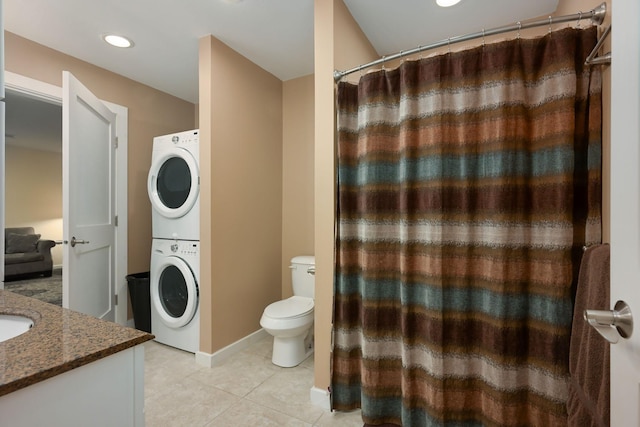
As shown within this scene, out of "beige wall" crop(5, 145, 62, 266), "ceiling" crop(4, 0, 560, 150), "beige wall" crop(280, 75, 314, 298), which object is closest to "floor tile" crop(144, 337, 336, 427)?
"beige wall" crop(280, 75, 314, 298)

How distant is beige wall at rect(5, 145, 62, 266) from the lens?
546cm

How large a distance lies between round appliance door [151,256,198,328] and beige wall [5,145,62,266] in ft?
17.2

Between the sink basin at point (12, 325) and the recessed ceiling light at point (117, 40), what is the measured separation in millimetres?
2151

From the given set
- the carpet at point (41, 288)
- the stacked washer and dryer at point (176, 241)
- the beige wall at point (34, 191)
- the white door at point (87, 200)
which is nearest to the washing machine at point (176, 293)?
the stacked washer and dryer at point (176, 241)

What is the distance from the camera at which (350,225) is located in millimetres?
1633

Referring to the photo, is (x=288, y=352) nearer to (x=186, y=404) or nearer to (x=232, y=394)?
(x=232, y=394)

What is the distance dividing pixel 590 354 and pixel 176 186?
8.80 feet

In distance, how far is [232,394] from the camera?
1.85m

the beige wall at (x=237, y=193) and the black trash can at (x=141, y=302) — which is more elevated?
the beige wall at (x=237, y=193)

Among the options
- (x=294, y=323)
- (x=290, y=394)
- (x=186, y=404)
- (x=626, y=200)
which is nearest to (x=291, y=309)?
(x=294, y=323)

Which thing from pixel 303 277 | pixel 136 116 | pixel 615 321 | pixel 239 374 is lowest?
pixel 239 374

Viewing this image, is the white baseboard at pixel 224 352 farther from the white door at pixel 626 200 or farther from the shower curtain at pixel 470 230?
the white door at pixel 626 200

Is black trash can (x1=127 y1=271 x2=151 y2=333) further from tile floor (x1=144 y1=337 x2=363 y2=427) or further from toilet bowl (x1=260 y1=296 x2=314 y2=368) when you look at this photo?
toilet bowl (x1=260 y1=296 x2=314 y2=368)

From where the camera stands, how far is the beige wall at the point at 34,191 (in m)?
5.46
